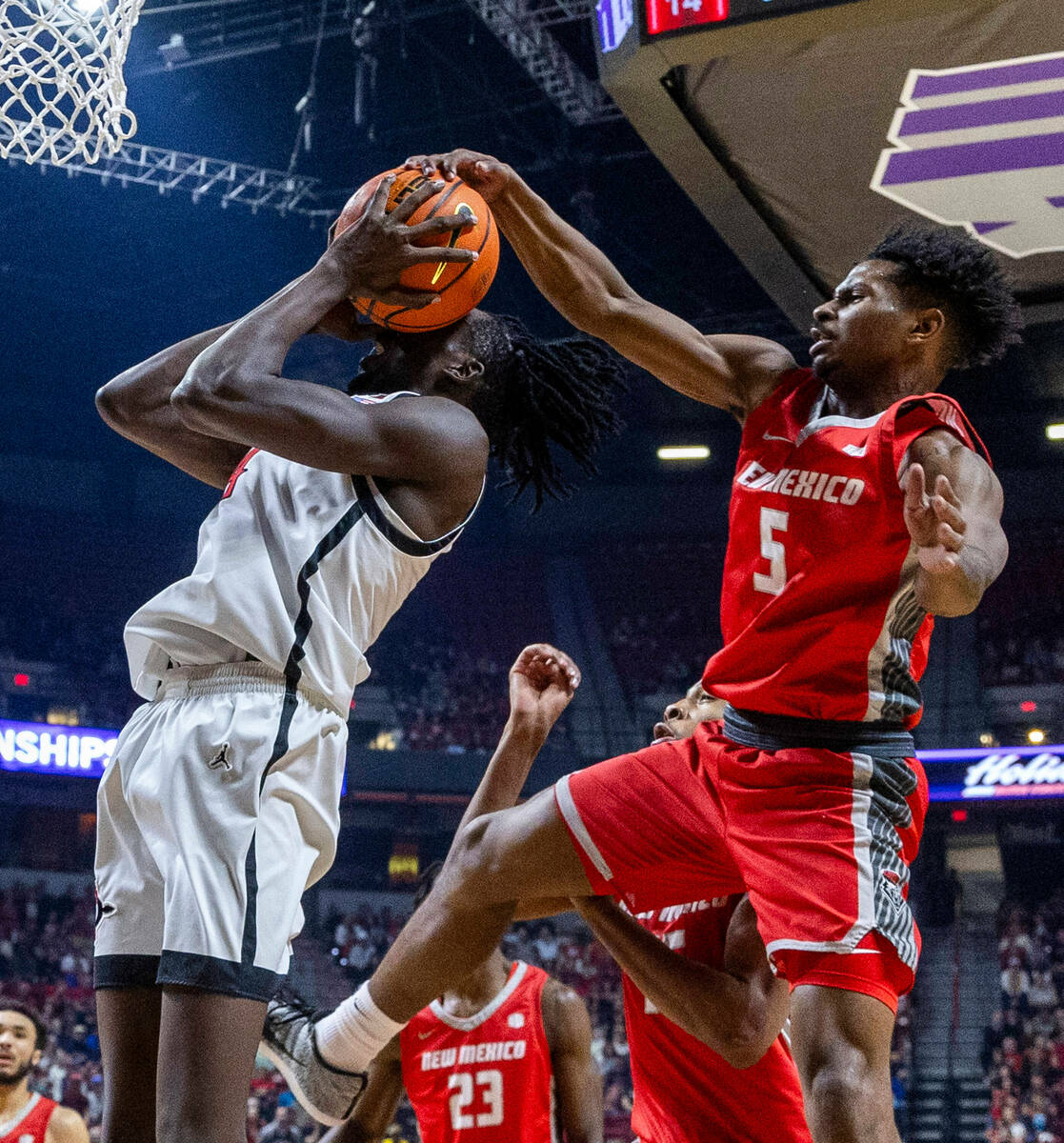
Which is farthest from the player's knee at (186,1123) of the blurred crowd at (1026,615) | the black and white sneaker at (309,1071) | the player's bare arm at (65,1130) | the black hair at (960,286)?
the blurred crowd at (1026,615)

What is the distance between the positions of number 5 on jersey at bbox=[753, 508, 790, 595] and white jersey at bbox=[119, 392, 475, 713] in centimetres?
81

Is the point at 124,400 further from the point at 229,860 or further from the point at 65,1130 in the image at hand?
the point at 65,1130

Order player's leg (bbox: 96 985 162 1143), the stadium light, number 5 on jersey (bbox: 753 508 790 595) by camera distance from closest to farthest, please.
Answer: player's leg (bbox: 96 985 162 1143), number 5 on jersey (bbox: 753 508 790 595), the stadium light

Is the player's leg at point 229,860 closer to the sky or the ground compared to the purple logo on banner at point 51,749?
closer to the ground

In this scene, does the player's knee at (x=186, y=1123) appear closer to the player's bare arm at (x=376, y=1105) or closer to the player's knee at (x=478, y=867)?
the player's knee at (x=478, y=867)

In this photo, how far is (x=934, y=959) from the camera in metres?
16.2

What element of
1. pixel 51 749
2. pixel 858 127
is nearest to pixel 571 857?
pixel 858 127

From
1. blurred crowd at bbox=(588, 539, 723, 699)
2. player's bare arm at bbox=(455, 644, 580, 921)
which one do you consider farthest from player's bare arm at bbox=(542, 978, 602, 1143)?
blurred crowd at bbox=(588, 539, 723, 699)

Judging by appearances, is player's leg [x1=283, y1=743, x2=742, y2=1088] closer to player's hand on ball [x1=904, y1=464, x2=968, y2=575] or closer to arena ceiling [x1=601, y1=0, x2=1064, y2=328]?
player's hand on ball [x1=904, y1=464, x2=968, y2=575]

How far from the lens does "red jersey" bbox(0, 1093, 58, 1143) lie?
6.23 meters

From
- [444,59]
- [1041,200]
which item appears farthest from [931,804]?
[1041,200]

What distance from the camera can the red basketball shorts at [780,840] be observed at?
2.68 m

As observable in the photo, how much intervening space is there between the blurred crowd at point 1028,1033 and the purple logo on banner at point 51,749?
408 inches

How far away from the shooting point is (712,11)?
4055 millimetres
